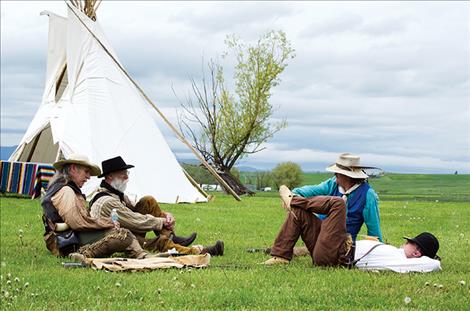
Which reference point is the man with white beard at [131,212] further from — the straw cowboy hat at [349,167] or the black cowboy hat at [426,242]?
the black cowboy hat at [426,242]

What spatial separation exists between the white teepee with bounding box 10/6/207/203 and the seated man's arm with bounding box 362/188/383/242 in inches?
369

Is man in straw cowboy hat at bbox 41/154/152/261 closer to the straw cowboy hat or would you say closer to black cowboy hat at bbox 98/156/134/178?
black cowboy hat at bbox 98/156/134/178

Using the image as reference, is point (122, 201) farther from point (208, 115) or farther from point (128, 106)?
point (208, 115)

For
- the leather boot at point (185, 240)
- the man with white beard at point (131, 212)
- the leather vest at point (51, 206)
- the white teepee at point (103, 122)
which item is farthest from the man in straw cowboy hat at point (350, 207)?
the white teepee at point (103, 122)

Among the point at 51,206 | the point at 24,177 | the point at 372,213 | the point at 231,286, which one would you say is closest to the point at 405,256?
the point at 372,213

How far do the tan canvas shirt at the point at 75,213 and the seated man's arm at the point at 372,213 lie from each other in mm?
2602

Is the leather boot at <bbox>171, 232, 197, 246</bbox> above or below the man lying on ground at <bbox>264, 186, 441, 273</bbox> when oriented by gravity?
below

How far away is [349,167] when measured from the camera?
6.96m

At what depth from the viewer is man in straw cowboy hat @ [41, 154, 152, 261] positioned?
7324mm

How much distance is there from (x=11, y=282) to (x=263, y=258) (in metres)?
2.74

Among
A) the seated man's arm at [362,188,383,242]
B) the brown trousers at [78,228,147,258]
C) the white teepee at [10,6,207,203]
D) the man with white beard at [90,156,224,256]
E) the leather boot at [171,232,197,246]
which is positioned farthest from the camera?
the white teepee at [10,6,207,203]

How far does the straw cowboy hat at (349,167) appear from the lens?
6913mm

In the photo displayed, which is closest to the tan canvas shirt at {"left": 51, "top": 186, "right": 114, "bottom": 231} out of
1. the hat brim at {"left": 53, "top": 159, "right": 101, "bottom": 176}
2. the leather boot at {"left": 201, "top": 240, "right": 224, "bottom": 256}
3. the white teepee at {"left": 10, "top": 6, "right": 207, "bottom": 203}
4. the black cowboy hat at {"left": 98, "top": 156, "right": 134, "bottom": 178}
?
the hat brim at {"left": 53, "top": 159, "right": 101, "bottom": 176}

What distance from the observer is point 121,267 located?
6.61 meters
